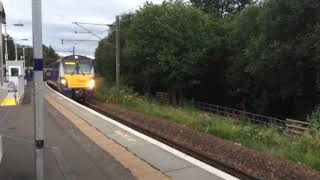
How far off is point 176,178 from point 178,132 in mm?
7812

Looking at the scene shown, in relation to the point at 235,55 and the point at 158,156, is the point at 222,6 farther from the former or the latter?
the point at 158,156

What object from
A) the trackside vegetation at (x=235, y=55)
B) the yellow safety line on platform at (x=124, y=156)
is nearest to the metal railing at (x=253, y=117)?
the trackside vegetation at (x=235, y=55)

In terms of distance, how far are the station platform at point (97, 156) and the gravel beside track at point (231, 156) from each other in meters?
0.51

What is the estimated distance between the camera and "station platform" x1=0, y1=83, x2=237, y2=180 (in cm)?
989

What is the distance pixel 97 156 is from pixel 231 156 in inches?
113

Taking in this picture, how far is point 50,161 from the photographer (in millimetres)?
11336

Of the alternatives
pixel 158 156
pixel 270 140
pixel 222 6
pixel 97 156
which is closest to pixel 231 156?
pixel 158 156

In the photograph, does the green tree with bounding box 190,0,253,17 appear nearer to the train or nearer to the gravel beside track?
the train

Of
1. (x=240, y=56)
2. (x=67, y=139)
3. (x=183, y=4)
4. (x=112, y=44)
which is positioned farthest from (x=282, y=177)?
(x=112, y=44)

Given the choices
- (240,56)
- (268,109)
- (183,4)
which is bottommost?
(268,109)

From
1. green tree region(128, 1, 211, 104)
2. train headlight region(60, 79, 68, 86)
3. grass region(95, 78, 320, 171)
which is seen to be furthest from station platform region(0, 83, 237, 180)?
green tree region(128, 1, 211, 104)

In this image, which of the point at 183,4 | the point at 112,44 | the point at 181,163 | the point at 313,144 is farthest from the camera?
the point at 112,44

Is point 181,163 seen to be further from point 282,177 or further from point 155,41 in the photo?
point 155,41

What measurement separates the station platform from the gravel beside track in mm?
515
